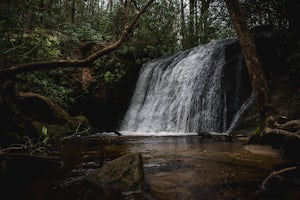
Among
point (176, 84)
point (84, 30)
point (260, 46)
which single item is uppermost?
point (84, 30)

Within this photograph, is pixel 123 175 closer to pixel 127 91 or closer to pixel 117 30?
pixel 127 91

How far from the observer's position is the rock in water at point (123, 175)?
338cm

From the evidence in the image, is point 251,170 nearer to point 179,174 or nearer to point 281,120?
point 179,174

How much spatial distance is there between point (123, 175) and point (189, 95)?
30.7 feet

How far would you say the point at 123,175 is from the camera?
352cm

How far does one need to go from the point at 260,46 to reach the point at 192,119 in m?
4.02

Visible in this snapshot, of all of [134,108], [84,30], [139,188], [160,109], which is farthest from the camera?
[84,30]

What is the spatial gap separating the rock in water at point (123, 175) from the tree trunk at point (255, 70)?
12.0 feet

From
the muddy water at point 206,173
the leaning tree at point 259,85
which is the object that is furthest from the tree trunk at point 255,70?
the muddy water at point 206,173

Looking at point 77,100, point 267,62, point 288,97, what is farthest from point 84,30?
point 288,97

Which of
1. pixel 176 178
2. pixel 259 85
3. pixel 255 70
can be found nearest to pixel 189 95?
pixel 255 70

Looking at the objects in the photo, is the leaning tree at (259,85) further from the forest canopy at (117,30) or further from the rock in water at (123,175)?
the rock in water at (123,175)

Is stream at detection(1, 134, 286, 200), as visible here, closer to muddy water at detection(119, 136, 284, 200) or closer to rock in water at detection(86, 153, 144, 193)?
muddy water at detection(119, 136, 284, 200)

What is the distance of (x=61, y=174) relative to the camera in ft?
13.5
